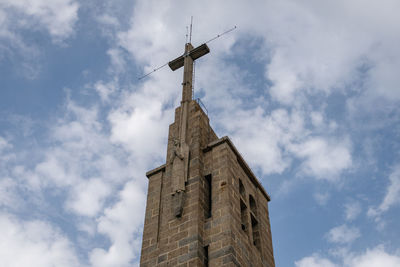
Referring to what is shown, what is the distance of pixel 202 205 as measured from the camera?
2466 cm

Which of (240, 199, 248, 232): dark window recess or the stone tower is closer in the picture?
the stone tower

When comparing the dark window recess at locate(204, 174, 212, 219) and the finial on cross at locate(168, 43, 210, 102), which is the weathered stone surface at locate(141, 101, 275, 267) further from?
the finial on cross at locate(168, 43, 210, 102)

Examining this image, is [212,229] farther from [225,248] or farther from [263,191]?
[263,191]

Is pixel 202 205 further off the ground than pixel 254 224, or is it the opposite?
pixel 254 224

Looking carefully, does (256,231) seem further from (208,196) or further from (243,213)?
(208,196)

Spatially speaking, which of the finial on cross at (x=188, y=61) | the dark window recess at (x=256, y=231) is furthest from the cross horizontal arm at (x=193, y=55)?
the dark window recess at (x=256, y=231)

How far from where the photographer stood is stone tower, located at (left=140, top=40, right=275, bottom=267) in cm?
2298

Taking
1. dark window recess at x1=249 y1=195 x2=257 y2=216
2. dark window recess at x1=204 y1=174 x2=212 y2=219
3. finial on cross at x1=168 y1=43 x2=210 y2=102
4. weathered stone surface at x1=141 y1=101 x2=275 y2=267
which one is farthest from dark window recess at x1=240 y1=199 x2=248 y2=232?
finial on cross at x1=168 y1=43 x2=210 y2=102

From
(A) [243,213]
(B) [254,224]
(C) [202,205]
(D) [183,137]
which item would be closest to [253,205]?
(B) [254,224]

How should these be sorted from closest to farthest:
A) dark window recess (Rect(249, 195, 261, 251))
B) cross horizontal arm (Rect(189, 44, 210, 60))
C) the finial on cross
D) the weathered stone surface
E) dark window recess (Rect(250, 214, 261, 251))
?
the weathered stone surface, dark window recess (Rect(250, 214, 261, 251)), dark window recess (Rect(249, 195, 261, 251)), the finial on cross, cross horizontal arm (Rect(189, 44, 210, 60))

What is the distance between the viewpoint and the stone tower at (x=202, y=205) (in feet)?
75.4

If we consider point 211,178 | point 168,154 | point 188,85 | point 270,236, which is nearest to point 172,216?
point 211,178

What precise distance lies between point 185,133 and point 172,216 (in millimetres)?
5673

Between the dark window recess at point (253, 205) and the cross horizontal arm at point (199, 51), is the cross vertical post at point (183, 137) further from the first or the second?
the dark window recess at point (253, 205)
